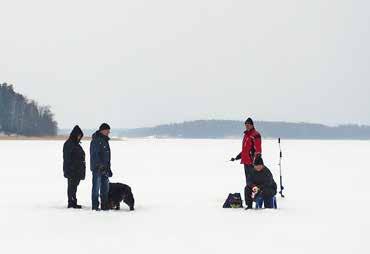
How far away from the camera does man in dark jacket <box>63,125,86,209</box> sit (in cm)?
1341

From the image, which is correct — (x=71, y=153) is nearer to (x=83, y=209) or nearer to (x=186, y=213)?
(x=83, y=209)

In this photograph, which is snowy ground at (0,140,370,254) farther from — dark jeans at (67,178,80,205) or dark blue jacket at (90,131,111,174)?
dark blue jacket at (90,131,111,174)

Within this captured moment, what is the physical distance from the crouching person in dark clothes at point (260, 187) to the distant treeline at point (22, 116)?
114969 mm

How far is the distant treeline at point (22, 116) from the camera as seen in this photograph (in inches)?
4875

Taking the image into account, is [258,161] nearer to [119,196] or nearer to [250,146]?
[250,146]

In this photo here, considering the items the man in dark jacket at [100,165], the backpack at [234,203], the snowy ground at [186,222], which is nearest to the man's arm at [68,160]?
the man in dark jacket at [100,165]

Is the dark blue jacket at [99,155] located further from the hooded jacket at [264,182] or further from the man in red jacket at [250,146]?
the hooded jacket at [264,182]

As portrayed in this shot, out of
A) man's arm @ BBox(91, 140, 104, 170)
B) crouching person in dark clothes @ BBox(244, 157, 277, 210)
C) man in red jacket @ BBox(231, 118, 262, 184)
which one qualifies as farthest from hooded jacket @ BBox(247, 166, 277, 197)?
man's arm @ BBox(91, 140, 104, 170)

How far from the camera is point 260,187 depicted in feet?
43.4

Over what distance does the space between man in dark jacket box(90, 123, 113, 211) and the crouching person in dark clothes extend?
303cm

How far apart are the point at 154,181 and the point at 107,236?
35.9 ft

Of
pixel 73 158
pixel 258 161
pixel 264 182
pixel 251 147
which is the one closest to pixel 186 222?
pixel 264 182

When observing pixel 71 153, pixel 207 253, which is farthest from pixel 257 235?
pixel 71 153

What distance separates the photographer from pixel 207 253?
8359 mm
